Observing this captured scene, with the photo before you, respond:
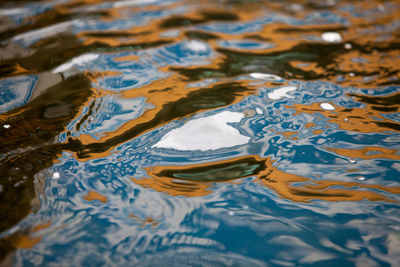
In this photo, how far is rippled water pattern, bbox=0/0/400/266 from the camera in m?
0.70

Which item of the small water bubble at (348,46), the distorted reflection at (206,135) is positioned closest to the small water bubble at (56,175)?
the distorted reflection at (206,135)

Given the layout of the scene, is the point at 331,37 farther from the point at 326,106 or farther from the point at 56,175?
Result: the point at 56,175

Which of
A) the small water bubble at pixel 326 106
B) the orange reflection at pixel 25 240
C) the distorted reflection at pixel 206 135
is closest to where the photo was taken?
the orange reflection at pixel 25 240

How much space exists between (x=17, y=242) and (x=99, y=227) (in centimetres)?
18

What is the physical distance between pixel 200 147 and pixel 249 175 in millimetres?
184

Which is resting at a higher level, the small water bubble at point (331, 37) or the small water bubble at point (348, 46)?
the small water bubble at point (331, 37)

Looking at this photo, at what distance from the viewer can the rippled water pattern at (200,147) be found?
2.29 feet

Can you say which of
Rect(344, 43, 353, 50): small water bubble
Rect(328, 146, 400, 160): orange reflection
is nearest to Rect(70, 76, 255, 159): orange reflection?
Rect(328, 146, 400, 160): orange reflection

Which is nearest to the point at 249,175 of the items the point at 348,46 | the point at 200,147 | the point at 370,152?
the point at 200,147

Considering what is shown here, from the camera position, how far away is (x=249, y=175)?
2.86 feet

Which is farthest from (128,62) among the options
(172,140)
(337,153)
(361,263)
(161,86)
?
(361,263)

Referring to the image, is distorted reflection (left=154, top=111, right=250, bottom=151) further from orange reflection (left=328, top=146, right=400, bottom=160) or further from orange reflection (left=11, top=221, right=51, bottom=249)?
orange reflection (left=11, top=221, right=51, bottom=249)

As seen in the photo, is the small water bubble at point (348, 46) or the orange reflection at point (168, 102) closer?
the orange reflection at point (168, 102)

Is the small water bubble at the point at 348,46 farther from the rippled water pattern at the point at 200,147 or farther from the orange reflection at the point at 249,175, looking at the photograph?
the orange reflection at the point at 249,175
